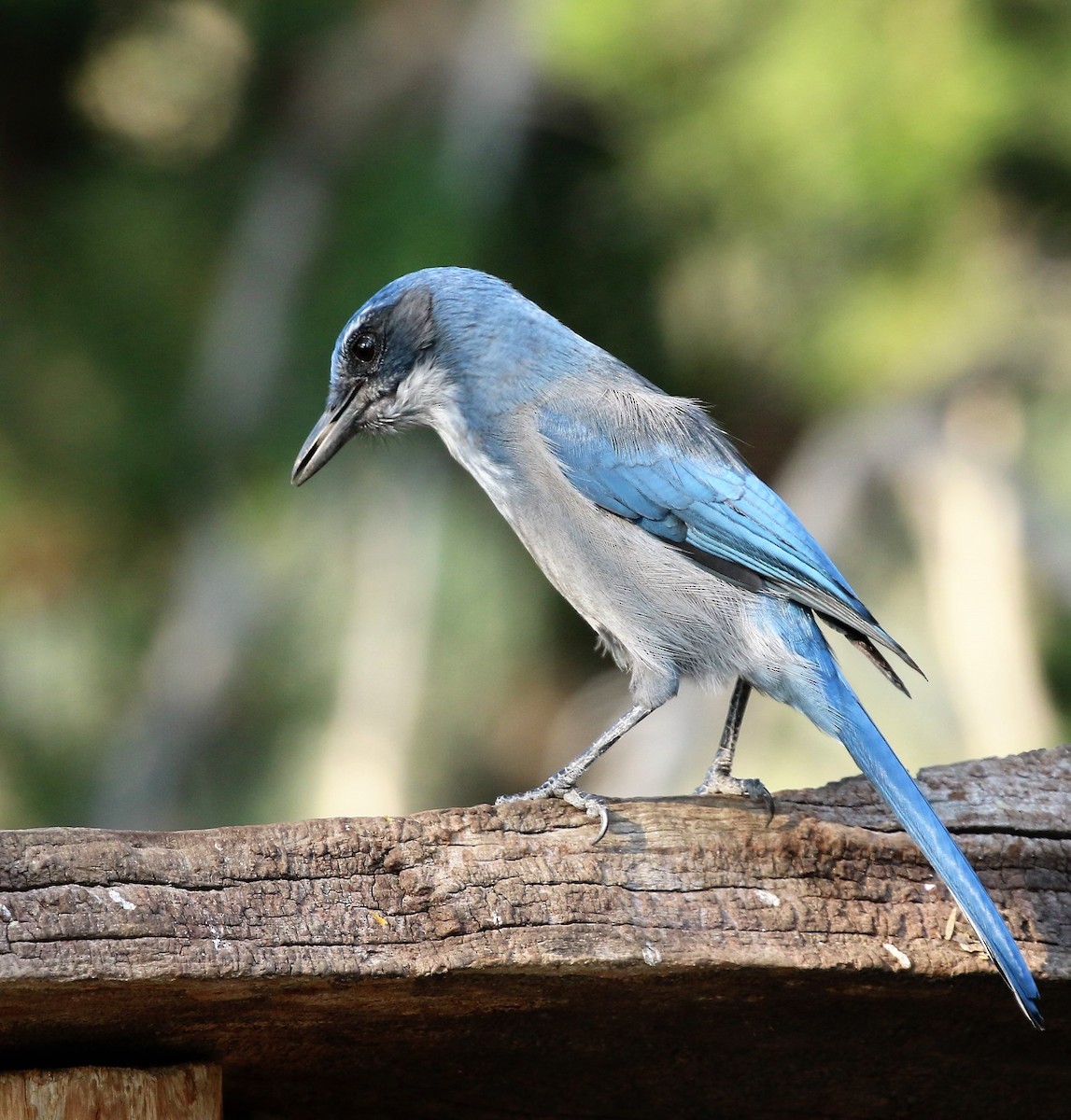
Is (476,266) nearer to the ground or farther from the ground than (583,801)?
farther from the ground

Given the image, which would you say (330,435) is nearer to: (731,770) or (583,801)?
(731,770)

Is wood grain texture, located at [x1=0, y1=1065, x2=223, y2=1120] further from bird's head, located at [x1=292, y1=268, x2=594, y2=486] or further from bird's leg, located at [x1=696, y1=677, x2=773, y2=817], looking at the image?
bird's head, located at [x1=292, y1=268, x2=594, y2=486]

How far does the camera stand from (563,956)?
218 cm

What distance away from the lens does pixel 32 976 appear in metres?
1.89

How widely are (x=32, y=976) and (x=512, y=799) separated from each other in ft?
2.94

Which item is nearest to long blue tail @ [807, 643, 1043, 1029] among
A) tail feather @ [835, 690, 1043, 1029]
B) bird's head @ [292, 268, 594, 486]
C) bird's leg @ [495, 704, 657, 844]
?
tail feather @ [835, 690, 1043, 1029]

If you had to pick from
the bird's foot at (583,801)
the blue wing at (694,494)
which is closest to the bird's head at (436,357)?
the blue wing at (694,494)

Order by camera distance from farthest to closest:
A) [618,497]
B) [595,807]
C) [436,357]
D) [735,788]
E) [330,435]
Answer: [330,435] → [436,357] → [618,497] → [735,788] → [595,807]

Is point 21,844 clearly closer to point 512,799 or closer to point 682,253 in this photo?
point 512,799

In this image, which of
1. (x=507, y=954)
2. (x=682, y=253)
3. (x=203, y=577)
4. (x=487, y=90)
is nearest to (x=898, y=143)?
(x=682, y=253)

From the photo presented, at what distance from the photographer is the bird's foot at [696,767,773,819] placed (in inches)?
103

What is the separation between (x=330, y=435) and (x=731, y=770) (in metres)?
1.32

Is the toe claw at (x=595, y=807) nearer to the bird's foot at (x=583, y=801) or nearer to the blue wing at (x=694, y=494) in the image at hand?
the bird's foot at (x=583, y=801)

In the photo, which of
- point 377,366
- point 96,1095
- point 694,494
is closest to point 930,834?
point 694,494
